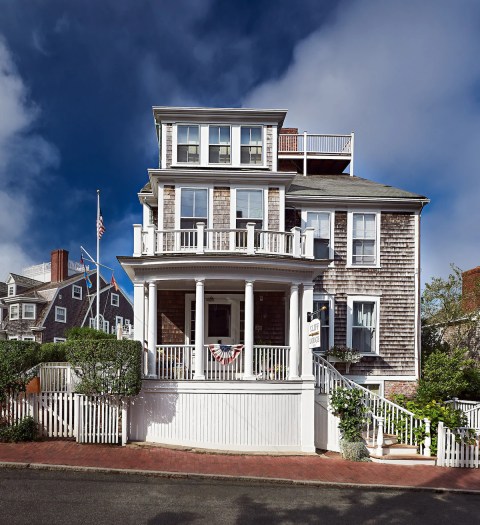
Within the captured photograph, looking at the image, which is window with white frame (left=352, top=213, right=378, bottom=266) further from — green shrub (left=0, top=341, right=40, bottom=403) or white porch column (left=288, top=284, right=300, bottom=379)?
green shrub (left=0, top=341, right=40, bottom=403)

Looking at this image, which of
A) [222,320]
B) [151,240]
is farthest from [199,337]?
[222,320]

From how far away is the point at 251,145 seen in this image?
16.4 meters

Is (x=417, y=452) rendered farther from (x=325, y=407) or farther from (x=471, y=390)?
(x=471, y=390)

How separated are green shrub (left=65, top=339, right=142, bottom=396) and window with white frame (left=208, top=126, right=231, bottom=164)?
24.0 feet

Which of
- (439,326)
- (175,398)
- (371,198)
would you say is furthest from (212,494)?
(439,326)

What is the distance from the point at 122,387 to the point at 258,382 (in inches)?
138

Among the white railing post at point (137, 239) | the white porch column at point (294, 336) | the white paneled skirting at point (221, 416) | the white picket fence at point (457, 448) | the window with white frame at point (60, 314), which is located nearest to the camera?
the white picket fence at point (457, 448)

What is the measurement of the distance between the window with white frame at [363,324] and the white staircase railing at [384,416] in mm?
2543

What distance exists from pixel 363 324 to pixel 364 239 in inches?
118

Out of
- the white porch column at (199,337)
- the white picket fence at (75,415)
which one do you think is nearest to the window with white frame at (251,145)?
the white porch column at (199,337)

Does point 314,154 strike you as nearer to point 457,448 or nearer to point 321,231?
point 321,231

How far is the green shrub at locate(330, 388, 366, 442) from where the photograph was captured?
12.2 m

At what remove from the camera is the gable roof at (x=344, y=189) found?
54.5 ft

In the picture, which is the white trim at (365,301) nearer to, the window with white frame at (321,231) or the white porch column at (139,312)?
the window with white frame at (321,231)
